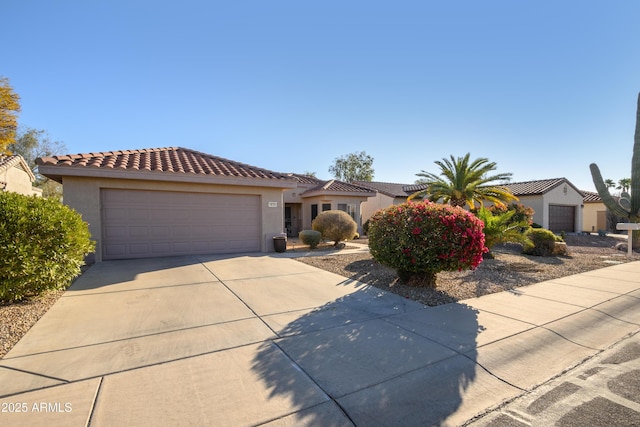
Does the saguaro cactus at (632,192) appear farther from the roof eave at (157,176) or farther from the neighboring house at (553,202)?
the roof eave at (157,176)

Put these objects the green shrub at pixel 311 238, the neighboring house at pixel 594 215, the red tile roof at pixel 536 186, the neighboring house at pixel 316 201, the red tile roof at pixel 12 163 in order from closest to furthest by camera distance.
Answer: the green shrub at pixel 311 238 → the red tile roof at pixel 12 163 → the neighboring house at pixel 316 201 → the red tile roof at pixel 536 186 → the neighboring house at pixel 594 215

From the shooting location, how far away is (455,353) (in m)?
3.86

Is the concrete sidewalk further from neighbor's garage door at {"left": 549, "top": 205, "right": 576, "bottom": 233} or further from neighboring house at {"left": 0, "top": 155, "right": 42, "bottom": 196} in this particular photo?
neighbor's garage door at {"left": 549, "top": 205, "right": 576, "bottom": 233}

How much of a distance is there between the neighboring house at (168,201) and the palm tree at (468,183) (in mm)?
7808

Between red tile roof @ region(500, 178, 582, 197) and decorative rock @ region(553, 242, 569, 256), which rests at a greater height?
red tile roof @ region(500, 178, 582, 197)

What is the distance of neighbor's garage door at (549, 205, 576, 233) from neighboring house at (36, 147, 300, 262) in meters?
22.5

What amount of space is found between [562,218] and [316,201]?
20.6 metres

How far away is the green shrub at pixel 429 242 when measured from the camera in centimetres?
649

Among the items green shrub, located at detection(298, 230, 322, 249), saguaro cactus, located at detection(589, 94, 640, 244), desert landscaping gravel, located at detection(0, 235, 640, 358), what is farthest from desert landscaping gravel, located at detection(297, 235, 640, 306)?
saguaro cactus, located at detection(589, 94, 640, 244)

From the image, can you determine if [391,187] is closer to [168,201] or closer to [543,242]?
[543,242]

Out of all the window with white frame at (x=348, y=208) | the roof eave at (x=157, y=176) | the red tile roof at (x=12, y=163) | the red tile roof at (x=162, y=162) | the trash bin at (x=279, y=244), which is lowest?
the trash bin at (x=279, y=244)

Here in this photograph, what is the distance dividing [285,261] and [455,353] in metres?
7.32

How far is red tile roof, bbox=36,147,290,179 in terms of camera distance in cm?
991

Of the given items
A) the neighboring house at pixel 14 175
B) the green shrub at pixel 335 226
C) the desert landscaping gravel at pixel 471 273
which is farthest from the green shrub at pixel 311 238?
the neighboring house at pixel 14 175
